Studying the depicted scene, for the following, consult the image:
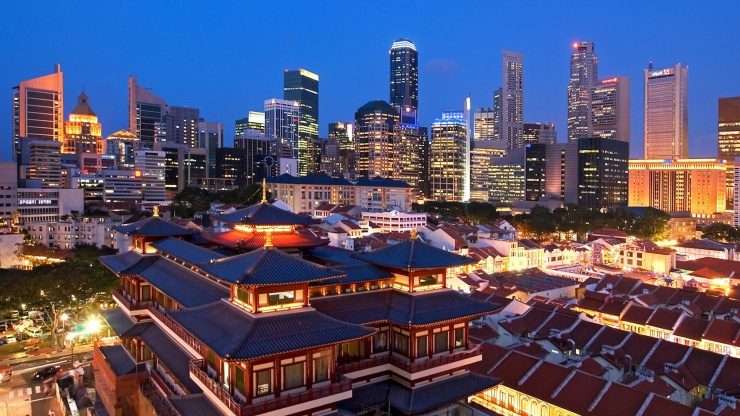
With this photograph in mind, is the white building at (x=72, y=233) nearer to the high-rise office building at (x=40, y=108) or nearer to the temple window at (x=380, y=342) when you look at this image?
the temple window at (x=380, y=342)

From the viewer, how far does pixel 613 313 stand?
139ft

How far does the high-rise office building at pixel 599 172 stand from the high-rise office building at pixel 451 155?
1619 inches

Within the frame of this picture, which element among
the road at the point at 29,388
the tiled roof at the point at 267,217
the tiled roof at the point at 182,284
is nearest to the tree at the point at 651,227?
the tiled roof at the point at 267,217

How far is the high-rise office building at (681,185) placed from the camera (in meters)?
156

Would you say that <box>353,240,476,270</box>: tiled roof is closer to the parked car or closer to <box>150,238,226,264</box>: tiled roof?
<box>150,238,226,264</box>: tiled roof

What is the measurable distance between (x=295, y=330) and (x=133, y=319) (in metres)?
16.4

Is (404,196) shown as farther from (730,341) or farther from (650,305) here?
(730,341)

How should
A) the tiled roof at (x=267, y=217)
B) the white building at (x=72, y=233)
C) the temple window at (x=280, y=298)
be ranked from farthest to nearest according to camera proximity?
the white building at (x=72, y=233), the tiled roof at (x=267, y=217), the temple window at (x=280, y=298)

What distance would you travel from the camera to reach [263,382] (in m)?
16.5

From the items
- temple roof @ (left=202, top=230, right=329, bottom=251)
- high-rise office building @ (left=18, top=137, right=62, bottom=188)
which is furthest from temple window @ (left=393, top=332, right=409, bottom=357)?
high-rise office building @ (left=18, top=137, right=62, bottom=188)

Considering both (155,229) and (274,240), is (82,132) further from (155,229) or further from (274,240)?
(274,240)

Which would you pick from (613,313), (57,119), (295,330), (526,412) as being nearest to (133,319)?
(295,330)

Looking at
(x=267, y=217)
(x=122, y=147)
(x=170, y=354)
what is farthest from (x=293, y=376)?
(x=122, y=147)

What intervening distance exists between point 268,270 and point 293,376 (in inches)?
145
